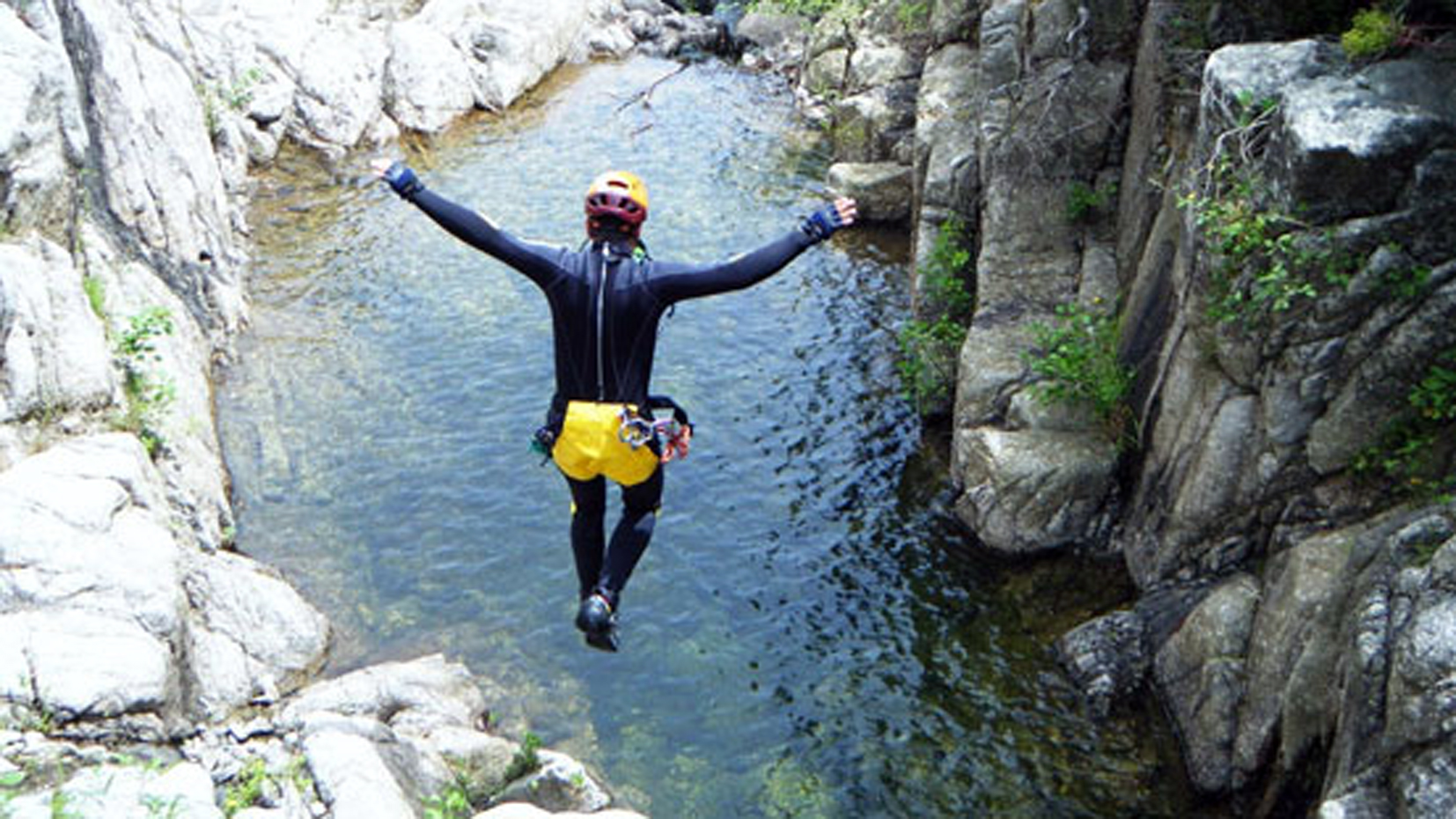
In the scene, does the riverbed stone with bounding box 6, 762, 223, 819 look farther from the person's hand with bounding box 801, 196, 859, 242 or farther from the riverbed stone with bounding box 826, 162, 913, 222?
the riverbed stone with bounding box 826, 162, 913, 222

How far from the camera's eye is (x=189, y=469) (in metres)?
13.8

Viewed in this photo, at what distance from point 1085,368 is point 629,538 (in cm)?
613

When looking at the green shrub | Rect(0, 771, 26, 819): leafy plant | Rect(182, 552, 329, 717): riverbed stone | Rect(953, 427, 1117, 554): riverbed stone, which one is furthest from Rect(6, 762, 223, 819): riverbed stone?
the green shrub

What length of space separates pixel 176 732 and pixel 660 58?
29585 mm

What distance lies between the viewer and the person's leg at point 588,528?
10.3 metres

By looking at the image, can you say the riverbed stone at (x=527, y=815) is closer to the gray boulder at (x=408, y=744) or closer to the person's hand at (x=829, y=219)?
the gray boulder at (x=408, y=744)

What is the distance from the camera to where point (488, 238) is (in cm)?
884

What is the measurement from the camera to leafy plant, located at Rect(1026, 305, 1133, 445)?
43.3 ft

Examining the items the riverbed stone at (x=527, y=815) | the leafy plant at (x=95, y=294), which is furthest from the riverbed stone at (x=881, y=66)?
the riverbed stone at (x=527, y=815)

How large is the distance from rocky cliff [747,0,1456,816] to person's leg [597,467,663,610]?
4.77m

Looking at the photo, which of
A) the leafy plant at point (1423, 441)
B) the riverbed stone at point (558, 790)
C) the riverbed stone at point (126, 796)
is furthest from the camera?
the riverbed stone at point (558, 790)

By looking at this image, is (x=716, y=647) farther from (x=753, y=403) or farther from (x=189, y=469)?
(x=189, y=469)

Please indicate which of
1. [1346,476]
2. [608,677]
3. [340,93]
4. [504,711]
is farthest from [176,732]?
[340,93]

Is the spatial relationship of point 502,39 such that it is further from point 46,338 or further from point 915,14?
point 46,338
